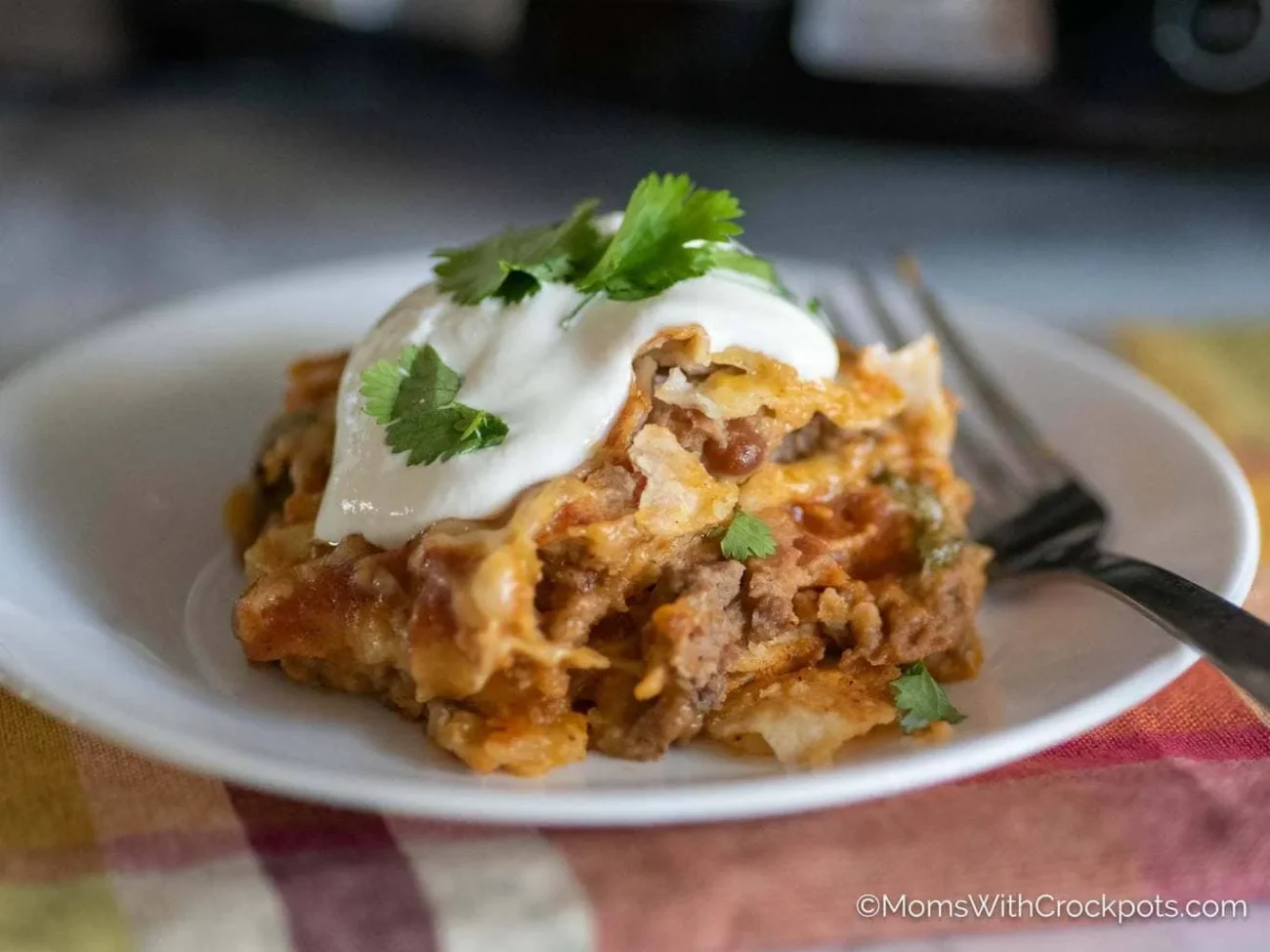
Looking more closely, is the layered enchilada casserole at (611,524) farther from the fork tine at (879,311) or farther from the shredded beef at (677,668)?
the fork tine at (879,311)

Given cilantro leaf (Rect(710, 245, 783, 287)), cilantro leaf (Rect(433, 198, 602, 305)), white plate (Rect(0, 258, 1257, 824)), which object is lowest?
white plate (Rect(0, 258, 1257, 824))

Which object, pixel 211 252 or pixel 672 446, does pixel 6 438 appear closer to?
pixel 672 446

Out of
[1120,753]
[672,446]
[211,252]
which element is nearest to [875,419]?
[672,446]

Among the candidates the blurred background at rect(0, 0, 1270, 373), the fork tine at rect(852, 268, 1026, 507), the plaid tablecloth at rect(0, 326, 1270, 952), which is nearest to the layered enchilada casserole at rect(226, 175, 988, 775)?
the plaid tablecloth at rect(0, 326, 1270, 952)

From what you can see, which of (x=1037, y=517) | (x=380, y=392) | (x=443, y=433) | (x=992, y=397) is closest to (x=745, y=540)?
(x=443, y=433)

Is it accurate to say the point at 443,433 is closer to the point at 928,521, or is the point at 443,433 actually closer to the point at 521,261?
the point at 521,261

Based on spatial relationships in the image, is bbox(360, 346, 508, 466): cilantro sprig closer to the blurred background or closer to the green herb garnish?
the green herb garnish
